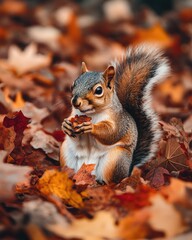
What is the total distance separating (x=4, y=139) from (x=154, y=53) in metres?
1.07

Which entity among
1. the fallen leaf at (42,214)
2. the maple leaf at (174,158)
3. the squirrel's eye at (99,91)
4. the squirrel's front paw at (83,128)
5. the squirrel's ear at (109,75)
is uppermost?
the squirrel's ear at (109,75)

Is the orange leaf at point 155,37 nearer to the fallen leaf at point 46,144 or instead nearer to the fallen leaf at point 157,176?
the fallen leaf at point 46,144

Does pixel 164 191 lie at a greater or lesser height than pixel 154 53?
lesser

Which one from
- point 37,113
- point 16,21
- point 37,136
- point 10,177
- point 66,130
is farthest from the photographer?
point 16,21

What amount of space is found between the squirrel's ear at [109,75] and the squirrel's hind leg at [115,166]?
13.9 inches

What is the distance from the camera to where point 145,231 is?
2492mm

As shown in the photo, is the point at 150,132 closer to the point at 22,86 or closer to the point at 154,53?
the point at 154,53

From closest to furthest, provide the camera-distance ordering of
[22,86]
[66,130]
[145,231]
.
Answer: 1. [145,231]
2. [66,130]
3. [22,86]

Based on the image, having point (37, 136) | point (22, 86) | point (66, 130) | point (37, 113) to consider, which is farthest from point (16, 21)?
point (66, 130)

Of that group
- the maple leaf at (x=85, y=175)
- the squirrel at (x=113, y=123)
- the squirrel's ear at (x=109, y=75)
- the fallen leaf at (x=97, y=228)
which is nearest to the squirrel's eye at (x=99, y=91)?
the squirrel at (x=113, y=123)

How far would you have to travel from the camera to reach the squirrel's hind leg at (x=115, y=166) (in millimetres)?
3403

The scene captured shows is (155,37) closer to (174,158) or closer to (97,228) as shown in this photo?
(174,158)

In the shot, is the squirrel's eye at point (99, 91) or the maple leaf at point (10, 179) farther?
the squirrel's eye at point (99, 91)

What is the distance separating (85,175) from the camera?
11.1 feet
